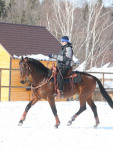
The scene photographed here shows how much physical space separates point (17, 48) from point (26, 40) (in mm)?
1327

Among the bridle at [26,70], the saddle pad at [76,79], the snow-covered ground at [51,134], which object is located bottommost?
the snow-covered ground at [51,134]

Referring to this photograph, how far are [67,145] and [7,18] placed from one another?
40.6 metres

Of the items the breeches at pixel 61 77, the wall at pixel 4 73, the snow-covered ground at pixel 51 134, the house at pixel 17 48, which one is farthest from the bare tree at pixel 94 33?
→ the breeches at pixel 61 77

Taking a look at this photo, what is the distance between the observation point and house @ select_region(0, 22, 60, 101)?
70.8 ft

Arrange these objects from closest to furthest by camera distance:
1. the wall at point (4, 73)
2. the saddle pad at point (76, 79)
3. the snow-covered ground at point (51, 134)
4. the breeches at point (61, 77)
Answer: the snow-covered ground at point (51, 134)
the breeches at point (61, 77)
the saddle pad at point (76, 79)
the wall at point (4, 73)

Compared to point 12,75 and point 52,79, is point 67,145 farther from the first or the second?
point 12,75

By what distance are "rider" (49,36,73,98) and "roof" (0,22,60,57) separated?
41.4ft

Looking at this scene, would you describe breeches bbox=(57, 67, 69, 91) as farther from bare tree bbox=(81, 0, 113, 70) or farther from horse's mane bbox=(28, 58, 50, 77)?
bare tree bbox=(81, 0, 113, 70)

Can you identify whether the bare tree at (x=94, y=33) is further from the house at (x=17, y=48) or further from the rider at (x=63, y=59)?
the rider at (x=63, y=59)

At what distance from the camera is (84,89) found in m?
10.1

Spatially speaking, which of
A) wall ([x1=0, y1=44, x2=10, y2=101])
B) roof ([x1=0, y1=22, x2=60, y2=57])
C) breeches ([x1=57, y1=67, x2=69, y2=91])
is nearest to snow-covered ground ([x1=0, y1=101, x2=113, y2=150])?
breeches ([x1=57, y1=67, x2=69, y2=91])

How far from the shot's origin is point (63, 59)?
9.47m

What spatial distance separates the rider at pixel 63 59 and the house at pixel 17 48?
11.0 m

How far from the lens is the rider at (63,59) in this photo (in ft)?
31.0
